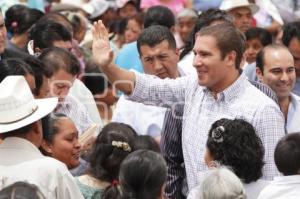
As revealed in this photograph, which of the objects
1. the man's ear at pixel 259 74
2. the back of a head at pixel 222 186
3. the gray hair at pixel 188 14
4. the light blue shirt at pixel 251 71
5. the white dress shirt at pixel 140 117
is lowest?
the gray hair at pixel 188 14

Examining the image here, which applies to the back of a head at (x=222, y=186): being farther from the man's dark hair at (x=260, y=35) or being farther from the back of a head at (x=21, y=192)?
the man's dark hair at (x=260, y=35)

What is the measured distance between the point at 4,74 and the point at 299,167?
2.26 m

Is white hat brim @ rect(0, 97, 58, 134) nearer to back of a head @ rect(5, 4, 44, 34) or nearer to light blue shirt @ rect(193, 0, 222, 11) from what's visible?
back of a head @ rect(5, 4, 44, 34)

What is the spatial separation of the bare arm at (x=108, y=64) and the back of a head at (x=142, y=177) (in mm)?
921

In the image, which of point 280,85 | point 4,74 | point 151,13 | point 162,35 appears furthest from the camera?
point 151,13

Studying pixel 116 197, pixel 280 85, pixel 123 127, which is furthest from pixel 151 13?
pixel 116 197

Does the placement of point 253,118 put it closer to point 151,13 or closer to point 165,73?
point 165,73

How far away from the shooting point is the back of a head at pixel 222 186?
16.5ft

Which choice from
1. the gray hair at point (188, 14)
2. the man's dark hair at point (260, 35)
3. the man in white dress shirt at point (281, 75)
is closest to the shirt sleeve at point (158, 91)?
the man in white dress shirt at point (281, 75)

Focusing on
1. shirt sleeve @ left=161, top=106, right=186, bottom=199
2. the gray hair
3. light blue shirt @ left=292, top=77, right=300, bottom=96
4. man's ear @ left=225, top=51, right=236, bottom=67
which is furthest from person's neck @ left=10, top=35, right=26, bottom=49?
man's ear @ left=225, top=51, right=236, bottom=67

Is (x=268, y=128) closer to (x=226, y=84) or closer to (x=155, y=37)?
(x=226, y=84)

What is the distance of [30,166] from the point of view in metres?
5.12

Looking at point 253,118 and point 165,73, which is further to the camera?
point 165,73

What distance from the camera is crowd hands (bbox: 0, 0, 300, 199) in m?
5.18
